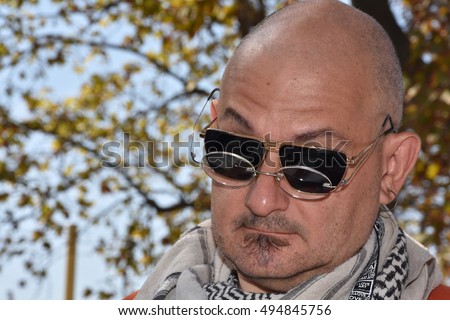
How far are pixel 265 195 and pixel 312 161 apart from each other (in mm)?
191

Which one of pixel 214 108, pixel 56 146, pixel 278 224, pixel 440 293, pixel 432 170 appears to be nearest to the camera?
pixel 278 224

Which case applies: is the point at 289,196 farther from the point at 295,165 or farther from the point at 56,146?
the point at 56,146

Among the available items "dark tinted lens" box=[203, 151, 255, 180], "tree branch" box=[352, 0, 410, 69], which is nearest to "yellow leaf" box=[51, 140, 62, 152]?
"tree branch" box=[352, 0, 410, 69]

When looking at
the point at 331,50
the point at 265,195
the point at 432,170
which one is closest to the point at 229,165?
the point at 265,195

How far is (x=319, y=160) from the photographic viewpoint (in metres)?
2.55

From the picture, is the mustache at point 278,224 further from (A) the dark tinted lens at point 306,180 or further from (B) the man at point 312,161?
(A) the dark tinted lens at point 306,180

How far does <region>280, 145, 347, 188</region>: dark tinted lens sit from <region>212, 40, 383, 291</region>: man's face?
27 millimetres

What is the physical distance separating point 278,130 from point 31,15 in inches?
295

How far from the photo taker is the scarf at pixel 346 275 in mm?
2588

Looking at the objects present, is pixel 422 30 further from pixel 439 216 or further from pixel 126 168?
pixel 126 168

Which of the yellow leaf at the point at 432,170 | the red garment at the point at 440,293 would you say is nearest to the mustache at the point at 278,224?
the red garment at the point at 440,293

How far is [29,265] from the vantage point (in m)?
9.24

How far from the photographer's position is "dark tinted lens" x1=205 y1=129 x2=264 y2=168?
257cm
